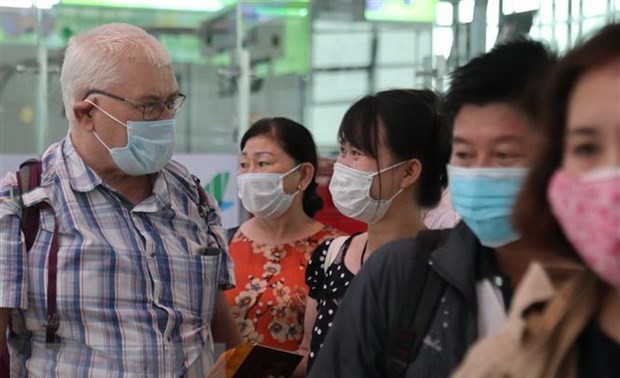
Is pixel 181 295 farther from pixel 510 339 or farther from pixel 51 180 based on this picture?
pixel 510 339

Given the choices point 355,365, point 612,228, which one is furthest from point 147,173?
point 612,228

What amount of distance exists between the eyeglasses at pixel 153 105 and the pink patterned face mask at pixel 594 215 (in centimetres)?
177

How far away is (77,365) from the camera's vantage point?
112 inches

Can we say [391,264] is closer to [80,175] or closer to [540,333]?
[540,333]

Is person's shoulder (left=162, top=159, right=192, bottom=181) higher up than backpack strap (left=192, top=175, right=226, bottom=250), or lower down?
higher up

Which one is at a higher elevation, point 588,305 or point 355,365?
point 588,305

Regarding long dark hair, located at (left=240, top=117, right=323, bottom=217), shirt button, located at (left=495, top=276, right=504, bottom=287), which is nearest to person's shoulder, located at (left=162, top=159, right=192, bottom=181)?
long dark hair, located at (left=240, top=117, right=323, bottom=217)

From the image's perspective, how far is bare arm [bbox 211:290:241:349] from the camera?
3367mm

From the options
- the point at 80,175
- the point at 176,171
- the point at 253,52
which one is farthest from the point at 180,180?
the point at 253,52

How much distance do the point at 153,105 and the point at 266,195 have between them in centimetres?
143

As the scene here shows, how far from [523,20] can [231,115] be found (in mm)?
2604

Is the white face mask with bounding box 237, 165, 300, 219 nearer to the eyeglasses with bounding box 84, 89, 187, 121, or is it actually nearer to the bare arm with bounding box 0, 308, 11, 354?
the eyeglasses with bounding box 84, 89, 187, 121

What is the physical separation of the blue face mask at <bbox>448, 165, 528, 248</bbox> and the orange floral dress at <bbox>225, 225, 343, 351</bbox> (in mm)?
1823

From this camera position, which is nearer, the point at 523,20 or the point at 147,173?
the point at 147,173
